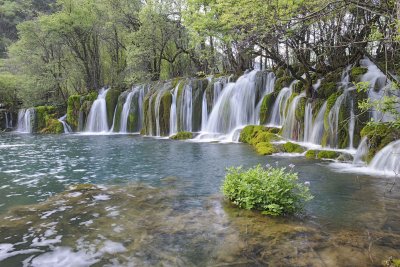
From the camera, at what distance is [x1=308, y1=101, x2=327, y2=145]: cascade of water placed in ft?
50.1

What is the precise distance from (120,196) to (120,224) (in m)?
2.08

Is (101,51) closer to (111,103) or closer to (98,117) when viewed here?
(111,103)

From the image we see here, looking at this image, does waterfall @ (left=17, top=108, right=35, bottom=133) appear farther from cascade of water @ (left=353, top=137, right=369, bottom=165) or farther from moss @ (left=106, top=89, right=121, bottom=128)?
cascade of water @ (left=353, top=137, right=369, bottom=165)

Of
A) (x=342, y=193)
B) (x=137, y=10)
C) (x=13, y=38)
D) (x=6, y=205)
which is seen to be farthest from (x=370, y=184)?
(x=13, y=38)

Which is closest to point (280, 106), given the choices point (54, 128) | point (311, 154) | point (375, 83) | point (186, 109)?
point (375, 83)

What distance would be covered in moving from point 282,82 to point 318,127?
18.4 ft

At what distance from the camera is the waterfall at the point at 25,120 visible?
35469 millimetres

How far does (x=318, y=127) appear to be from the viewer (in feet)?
50.8

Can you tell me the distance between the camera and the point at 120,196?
843cm

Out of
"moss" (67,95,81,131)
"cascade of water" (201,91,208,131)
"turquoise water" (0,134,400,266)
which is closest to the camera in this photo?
"turquoise water" (0,134,400,266)

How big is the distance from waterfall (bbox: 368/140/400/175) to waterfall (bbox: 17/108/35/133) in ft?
108

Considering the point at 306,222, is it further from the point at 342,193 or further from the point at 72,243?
the point at 72,243

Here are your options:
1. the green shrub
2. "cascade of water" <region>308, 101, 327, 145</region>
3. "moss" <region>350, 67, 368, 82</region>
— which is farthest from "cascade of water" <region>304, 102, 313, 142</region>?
the green shrub

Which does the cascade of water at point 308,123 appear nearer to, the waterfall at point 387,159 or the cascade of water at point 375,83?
the cascade of water at point 375,83
